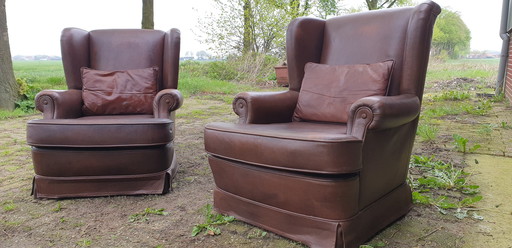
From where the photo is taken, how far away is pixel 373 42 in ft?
7.19

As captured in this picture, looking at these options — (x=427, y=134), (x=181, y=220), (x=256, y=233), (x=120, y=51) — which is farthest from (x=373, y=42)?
(x=120, y=51)

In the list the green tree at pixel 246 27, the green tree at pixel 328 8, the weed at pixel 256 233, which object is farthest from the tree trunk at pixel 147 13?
the green tree at pixel 328 8

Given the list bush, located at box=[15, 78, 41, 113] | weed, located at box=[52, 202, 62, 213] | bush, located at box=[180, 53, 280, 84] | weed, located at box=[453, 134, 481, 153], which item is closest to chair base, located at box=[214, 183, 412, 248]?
weed, located at box=[52, 202, 62, 213]

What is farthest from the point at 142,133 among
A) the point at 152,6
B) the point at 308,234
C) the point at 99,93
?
the point at 152,6

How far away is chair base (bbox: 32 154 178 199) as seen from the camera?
217 centimetres

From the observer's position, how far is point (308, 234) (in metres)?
1.58

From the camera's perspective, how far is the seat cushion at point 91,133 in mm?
2092

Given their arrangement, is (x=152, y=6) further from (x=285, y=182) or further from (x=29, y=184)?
(x=285, y=182)

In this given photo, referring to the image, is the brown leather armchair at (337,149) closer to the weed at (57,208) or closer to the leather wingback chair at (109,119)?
the leather wingback chair at (109,119)

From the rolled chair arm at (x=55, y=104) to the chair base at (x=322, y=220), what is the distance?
1266 millimetres

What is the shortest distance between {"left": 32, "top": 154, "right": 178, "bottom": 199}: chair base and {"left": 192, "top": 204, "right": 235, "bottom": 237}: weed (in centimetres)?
41

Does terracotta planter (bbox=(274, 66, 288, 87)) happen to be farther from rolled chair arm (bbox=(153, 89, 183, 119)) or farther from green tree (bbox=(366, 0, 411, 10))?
green tree (bbox=(366, 0, 411, 10))

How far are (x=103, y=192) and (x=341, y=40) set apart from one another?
172cm

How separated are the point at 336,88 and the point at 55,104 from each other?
178 cm
